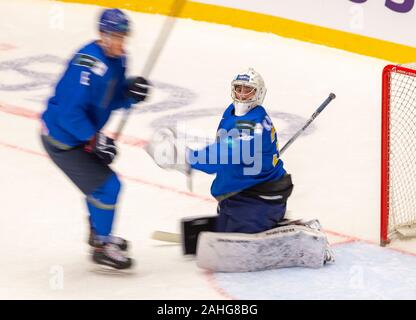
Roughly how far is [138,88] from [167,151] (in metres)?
0.36

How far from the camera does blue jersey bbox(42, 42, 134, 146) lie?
390 cm

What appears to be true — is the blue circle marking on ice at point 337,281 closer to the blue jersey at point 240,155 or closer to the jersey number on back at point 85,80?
the blue jersey at point 240,155

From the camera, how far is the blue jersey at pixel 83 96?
3898 mm

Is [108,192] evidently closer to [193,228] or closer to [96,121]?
[96,121]

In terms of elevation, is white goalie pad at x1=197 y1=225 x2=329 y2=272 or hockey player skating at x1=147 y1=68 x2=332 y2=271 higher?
hockey player skating at x1=147 y1=68 x2=332 y2=271

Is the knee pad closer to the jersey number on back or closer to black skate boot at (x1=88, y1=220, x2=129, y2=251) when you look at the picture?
black skate boot at (x1=88, y1=220, x2=129, y2=251)

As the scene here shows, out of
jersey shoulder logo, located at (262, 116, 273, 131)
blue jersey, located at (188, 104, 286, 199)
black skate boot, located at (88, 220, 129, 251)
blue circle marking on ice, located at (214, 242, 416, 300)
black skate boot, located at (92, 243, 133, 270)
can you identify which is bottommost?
blue circle marking on ice, located at (214, 242, 416, 300)

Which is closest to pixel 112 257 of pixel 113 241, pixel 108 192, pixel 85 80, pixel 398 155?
pixel 113 241

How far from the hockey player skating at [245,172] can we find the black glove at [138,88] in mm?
251

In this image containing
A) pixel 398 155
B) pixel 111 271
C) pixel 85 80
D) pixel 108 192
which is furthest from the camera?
pixel 398 155

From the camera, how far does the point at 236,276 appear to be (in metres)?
4.05

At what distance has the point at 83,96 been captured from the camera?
12.8 ft

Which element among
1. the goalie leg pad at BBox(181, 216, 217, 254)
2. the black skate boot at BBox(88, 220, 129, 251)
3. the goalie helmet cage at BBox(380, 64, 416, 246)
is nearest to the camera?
the black skate boot at BBox(88, 220, 129, 251)

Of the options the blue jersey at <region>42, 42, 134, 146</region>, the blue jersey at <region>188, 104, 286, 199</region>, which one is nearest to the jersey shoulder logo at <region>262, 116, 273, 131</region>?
the blue jersey at <region>188, 104, 286, 199</region>
